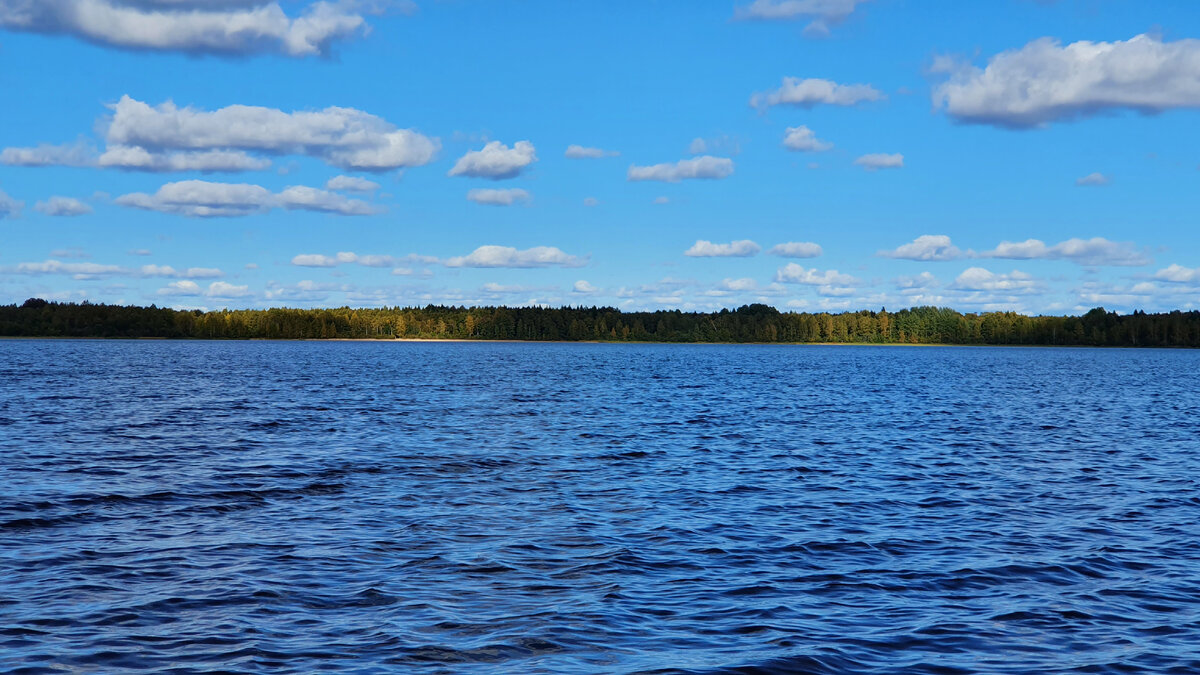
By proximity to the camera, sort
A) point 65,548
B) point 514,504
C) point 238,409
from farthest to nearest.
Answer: point 238,409 < point 514,504 < point 65,548

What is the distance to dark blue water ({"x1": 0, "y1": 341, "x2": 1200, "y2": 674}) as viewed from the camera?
14250 mm

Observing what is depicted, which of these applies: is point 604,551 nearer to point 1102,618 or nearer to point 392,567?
point 392,567

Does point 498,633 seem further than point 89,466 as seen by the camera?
No

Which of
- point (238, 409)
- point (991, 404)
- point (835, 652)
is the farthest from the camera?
point (991, 404)

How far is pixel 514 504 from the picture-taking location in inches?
1047

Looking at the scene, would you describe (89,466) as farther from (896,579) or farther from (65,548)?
(896,579)

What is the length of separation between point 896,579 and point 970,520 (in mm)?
7430

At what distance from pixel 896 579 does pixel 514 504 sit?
1156 cm

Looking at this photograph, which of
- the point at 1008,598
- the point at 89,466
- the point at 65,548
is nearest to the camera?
the point at 1008,598

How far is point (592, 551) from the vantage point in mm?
20828

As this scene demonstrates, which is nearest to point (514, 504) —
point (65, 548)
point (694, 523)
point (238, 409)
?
point (694, 523)

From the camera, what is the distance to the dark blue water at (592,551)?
14.2 meters

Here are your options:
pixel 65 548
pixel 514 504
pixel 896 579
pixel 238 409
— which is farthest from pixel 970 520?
pixel 238 409

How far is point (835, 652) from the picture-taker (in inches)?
557
